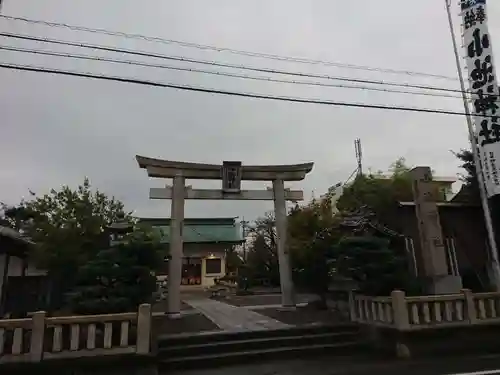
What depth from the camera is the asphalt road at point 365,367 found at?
5766 mm

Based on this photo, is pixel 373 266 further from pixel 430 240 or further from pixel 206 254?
pixel 206 254

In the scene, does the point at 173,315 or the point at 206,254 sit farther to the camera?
the point at 206,254

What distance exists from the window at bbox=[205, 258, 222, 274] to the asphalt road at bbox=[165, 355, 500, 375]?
20.8 metres

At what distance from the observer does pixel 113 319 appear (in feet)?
19.8

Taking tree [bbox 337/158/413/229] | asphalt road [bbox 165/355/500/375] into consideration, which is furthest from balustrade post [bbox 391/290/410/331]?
tree [bbox 337/158/413/229]

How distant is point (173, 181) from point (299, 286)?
17.2 ft

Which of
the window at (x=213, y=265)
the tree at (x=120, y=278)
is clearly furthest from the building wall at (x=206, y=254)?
the tree at (x=120, y=278)

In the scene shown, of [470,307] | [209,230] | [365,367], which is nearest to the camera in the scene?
[365,367]

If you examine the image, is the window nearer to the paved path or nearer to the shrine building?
the shrine building

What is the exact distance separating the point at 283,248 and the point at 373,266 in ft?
12.9

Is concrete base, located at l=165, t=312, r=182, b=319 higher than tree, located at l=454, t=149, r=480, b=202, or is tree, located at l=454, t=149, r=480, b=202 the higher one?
tree, located at l=454, t=149, r=480, b=202

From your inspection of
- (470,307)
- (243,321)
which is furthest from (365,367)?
(243,321)

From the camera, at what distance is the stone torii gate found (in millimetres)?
10688

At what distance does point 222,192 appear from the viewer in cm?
1168
